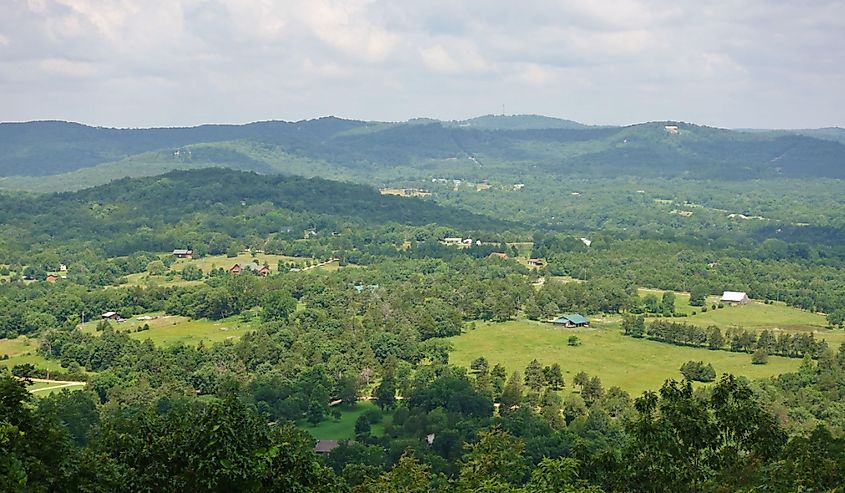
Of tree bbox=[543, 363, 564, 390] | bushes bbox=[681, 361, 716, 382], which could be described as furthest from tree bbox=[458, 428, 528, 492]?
bushes bbox=[681, 361, 716, 382]

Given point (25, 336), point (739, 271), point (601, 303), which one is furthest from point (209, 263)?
point (739, 271)

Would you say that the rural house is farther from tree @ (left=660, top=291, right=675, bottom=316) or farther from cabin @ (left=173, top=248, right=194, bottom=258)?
tree @ (left=660, top=291, right=675, bottom=316)

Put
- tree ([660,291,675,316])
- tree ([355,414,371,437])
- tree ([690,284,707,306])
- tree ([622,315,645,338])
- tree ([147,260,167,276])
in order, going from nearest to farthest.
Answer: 1. tree ([355,414,371,437])
2. tree ([622,315,645,338])
3. tree ([660,291,675,316])
4. tree ([690,284,707,306])
5. tree ([147,260,167,276])

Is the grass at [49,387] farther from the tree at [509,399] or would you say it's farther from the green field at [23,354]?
the tree at [509,399]

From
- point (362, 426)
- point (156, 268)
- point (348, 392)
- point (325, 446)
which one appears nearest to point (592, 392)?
point (348, 392)

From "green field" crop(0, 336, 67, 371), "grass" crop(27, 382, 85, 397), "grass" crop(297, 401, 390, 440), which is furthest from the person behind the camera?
"green field" crop(0, 336, 67, 371)

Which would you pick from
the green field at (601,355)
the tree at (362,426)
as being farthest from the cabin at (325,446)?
the green field at (601,355)

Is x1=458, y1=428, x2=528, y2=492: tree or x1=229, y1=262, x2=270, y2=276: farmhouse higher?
x1=458, y1=428, x2=528, y2=492: tree

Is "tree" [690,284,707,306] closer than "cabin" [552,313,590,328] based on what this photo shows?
No
